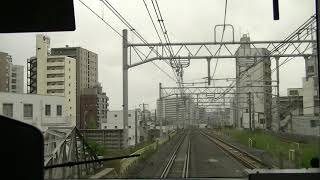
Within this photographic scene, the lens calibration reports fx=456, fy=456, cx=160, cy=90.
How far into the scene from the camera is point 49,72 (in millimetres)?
5355

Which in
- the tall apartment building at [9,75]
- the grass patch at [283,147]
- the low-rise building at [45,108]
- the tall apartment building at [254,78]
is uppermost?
the tall apartment building at [254,78]

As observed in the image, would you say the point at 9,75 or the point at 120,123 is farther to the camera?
the point at 120,123

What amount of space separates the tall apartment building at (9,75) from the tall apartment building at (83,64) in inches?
20.3

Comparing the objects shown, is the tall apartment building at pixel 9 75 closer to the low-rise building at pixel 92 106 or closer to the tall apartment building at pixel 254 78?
the low-rise building at pixel 92 106

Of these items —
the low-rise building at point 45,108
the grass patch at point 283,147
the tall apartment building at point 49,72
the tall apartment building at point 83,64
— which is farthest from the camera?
the low-rise building at point 45,108

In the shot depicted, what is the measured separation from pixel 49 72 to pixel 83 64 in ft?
1.52

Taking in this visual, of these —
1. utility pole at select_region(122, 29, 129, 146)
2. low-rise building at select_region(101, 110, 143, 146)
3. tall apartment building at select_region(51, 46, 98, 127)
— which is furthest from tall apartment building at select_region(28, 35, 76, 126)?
utility pole at select_region(122, 29, 129, 146)

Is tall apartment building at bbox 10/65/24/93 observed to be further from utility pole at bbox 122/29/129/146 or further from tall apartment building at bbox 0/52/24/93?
utility pole at bbox 122/29/129/146

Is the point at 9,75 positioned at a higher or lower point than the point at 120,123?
higher

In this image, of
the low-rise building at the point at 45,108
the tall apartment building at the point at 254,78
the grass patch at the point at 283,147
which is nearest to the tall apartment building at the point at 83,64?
the low-rise building at the point at 45,108

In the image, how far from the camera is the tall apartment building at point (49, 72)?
17.0 ft

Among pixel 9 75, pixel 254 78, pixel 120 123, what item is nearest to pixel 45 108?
pixel 9 75

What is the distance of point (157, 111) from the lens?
2914cm

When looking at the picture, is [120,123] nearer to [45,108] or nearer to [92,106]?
[92,106]
